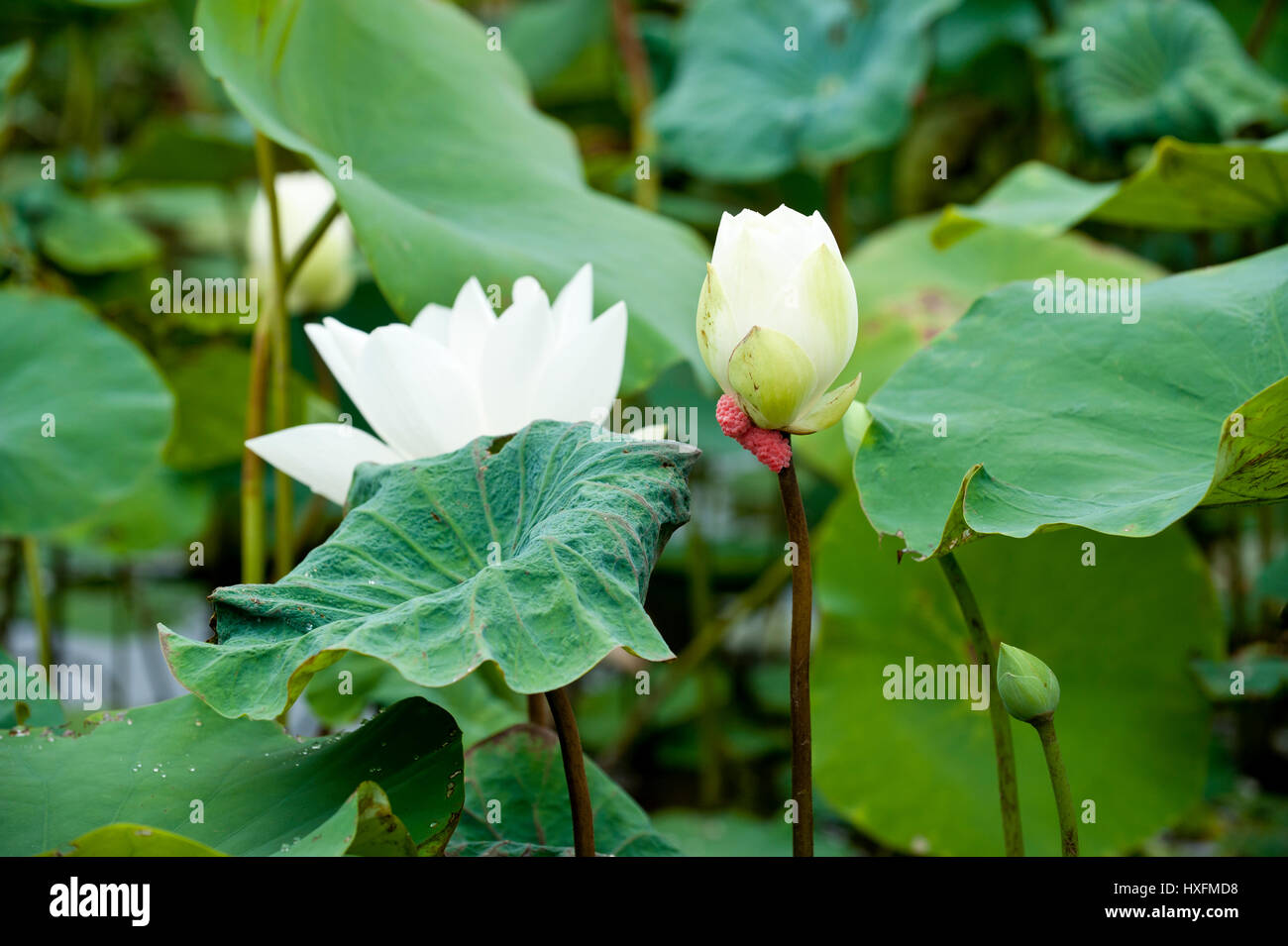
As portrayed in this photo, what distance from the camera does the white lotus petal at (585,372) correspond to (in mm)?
582

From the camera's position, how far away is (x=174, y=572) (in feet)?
7.32

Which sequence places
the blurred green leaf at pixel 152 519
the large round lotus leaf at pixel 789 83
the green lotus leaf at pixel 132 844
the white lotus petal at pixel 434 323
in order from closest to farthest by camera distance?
1. the green lotus leaf at pixel 132 844
2. the white lotus petal at pixel 434 323
3. the large round lotus leaf at pixel 789 83
4. the blurred green leaf at pixel 152 519

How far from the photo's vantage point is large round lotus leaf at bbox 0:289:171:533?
39.6 inches

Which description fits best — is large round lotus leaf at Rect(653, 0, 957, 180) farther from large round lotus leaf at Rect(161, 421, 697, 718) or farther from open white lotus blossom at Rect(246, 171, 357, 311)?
large round lotus leaf at Rect(161, 421, 697, 718)

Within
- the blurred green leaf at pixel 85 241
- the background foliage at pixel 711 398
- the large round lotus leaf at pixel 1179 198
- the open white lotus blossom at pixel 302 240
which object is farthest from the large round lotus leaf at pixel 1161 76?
the blurred green leaf at pixel 85 241

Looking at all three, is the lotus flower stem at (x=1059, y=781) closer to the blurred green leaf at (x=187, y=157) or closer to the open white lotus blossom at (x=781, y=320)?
the open white lotus blossom at (x=781, y=320)

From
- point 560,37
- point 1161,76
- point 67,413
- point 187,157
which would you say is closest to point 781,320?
point 67,413

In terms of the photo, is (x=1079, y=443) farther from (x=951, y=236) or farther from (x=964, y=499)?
(x=951, y=236)

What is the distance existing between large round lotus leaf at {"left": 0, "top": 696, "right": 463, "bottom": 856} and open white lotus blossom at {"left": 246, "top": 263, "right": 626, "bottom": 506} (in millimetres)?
152

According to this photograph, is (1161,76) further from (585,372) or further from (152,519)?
(152,519)

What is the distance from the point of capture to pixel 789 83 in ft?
5.74

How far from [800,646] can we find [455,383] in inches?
9.3

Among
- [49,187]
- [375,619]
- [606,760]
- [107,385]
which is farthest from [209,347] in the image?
[375,619]

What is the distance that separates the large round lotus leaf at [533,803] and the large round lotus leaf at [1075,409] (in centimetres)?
23
